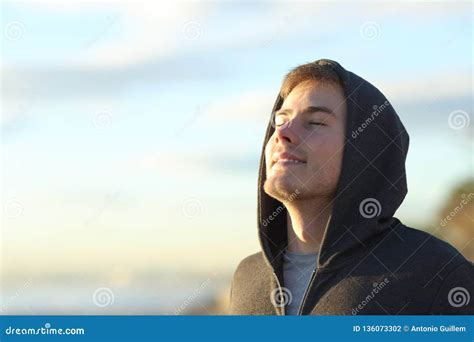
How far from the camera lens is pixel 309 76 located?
5488 millimetres

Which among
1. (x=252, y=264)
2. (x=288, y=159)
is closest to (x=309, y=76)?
(x=288, y=159)

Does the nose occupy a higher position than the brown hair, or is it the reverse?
the brown hair

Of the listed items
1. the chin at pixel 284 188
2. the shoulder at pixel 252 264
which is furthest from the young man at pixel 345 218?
the shoulder at pixel 252 264

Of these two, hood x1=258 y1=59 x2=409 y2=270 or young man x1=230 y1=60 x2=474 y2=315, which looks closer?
young man x1=230 y1=60 x2=474 y2=315

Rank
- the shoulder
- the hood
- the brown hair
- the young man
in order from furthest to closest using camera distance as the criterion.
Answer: the shoulder, the brown hair, the hood, the young man

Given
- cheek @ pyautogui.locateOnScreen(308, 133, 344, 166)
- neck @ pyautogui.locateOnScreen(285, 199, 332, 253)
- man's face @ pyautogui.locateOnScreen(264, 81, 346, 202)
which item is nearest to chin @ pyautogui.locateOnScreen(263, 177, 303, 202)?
man's face @ pyautogui.locateOnScreen(264, 81, 346, 202)

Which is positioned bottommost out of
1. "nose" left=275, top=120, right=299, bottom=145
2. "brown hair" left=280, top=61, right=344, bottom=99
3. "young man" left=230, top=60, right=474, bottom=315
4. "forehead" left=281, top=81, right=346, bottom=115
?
"young man" left=230, top=60, right=474, bottom=315

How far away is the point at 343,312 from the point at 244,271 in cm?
121

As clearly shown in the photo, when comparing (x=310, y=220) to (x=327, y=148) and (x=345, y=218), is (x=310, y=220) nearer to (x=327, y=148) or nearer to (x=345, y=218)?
(x=345, y=218)

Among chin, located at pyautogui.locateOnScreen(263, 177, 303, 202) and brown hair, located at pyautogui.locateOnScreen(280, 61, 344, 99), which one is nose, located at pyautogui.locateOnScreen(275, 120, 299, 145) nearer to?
chin, located at pyautogui.locateOnScreen(263, 177, 303, 202)

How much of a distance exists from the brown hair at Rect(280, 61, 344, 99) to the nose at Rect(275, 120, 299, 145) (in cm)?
41

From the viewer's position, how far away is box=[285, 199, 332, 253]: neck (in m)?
5.22
